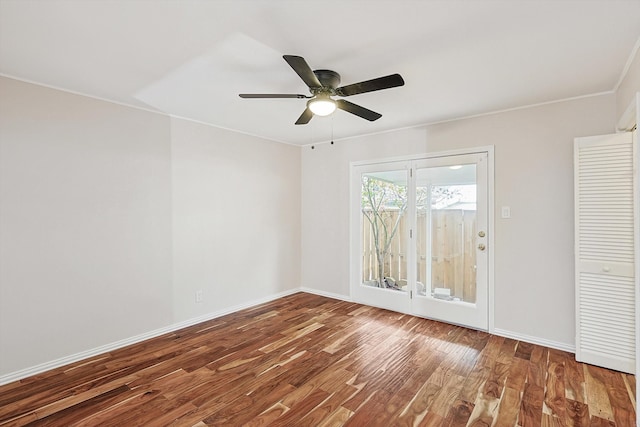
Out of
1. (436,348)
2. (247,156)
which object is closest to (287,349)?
(436,348)

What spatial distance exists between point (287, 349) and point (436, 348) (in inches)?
57.5

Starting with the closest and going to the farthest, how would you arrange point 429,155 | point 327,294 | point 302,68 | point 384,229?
1. point 302,68
2. point 429,155
3. point 384,229
4. point 327,294

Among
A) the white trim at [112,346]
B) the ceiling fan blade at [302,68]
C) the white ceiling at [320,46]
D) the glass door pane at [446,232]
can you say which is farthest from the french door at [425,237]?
the ceiling fan blade at [302,68]

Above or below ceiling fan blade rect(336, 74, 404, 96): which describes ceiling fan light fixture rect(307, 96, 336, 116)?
below

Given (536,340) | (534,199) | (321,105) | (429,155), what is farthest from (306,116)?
(536,340)

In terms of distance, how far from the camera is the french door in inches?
138

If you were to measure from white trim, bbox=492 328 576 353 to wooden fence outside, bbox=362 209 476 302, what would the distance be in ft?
1.38

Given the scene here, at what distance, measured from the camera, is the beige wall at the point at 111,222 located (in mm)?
2527

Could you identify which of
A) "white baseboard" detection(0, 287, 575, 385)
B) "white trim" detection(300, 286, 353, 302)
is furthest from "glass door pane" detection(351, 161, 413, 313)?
"white baseboard" detection(0, 287, 575, 385)

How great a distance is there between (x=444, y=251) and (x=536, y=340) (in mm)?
1235

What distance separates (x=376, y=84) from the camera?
2064 mm

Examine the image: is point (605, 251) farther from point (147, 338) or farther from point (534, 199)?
point (147, 338)

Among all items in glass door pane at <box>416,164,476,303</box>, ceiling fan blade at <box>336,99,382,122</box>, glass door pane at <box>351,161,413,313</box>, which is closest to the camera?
ceiling fan blade at <box>336,99,382,122</box>

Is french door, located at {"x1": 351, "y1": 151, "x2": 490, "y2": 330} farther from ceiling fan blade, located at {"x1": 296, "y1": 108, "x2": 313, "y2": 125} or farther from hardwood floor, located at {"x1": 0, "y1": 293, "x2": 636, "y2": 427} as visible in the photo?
ceiling fan blade, located at {"x1": 296, "y1": 108, "x2": 313, "y2": 125}
